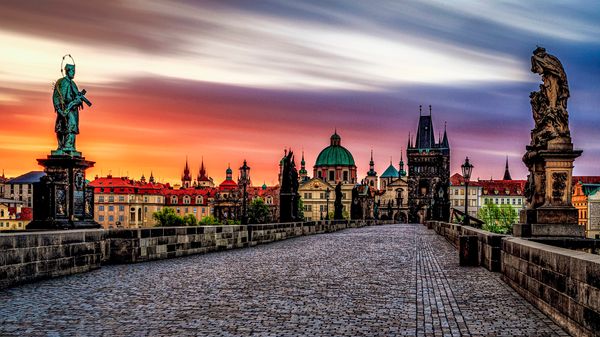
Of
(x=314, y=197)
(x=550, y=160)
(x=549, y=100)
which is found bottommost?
(x=314, y=197)

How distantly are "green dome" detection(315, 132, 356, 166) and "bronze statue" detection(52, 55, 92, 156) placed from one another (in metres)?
169

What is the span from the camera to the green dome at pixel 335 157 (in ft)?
618

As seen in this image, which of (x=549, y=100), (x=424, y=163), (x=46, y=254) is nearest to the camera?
(x=46, y=254)

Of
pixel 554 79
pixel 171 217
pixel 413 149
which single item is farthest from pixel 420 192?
pixel 554 79

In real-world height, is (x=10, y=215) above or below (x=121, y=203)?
below

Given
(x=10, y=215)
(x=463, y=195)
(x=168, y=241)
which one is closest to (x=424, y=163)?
(x=463, y=195)

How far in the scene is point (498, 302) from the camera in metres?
10.2

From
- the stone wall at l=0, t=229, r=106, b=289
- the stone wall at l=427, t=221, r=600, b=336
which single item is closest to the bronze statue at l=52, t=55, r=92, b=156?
the stone wall at l=0, t=229, r=106, b=289

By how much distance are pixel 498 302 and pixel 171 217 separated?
134m

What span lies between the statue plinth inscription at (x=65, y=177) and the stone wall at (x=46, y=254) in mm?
3239

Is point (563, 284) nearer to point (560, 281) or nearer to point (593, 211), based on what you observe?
point (560, 281)

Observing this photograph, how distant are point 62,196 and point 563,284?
14031 mm

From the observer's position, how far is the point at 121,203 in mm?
165875

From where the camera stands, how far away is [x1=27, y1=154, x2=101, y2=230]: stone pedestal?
18.2 m
